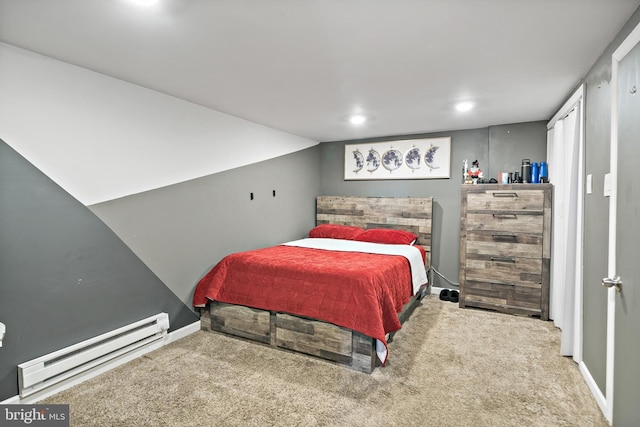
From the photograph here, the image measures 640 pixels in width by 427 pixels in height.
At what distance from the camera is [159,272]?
119 inches

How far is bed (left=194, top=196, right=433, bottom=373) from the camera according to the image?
2625mm

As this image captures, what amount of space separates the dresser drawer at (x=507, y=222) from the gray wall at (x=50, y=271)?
3.55 meters

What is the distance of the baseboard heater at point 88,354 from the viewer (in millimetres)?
2162

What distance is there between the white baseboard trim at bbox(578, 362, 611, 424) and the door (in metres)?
0.12

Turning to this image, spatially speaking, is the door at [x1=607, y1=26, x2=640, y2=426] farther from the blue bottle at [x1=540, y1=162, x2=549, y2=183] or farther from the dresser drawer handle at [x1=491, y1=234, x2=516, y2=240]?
the blue bottle at [x1=540, y1=162, x2=549, y2=183]

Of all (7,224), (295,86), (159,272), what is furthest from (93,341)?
(295,86)

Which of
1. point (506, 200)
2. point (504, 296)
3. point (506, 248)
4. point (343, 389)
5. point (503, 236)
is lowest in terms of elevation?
point (343, 389)

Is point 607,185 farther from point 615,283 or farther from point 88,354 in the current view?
point 88,354

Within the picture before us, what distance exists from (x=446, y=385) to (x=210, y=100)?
3.09 meters

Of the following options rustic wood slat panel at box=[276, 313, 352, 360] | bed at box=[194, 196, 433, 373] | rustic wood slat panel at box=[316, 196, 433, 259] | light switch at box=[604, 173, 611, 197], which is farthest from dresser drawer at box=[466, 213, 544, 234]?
rustic wood slat panel at box=[276, 313, 352, 360]

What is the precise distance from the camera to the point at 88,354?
2428 millimetres

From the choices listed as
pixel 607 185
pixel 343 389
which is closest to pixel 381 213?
pixel 343 389

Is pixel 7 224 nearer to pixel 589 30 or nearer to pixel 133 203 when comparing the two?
pixel 133 203

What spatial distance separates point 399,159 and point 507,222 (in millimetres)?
1698
